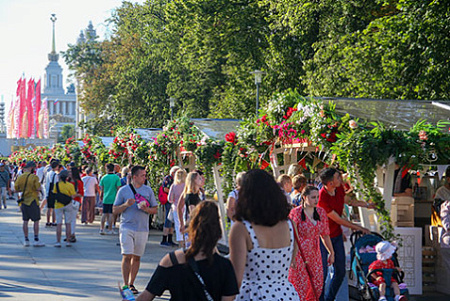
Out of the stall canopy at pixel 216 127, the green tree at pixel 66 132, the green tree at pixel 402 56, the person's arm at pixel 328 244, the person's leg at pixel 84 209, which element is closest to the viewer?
the person's arm at pixel 328 244

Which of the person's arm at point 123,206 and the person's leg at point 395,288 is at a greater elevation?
the person's arm at point 123,206

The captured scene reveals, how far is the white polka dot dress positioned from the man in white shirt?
16.2 meters

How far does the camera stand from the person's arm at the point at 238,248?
4.82 m

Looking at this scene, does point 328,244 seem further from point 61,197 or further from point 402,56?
point 402,56

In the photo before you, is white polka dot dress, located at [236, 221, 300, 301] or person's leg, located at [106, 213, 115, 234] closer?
white polka dot dress, located at [236, 221, 300, 301]

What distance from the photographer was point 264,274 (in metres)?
5.02

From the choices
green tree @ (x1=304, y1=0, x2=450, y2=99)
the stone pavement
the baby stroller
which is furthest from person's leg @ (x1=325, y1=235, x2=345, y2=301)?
green tree @ (x1=304, y1=0, x2=450, y2=99)

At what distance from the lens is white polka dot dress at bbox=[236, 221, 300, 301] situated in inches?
196

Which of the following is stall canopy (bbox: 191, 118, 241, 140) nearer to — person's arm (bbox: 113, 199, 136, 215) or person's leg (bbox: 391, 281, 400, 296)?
person's arm (bbox: 113, 199, 136, 215)

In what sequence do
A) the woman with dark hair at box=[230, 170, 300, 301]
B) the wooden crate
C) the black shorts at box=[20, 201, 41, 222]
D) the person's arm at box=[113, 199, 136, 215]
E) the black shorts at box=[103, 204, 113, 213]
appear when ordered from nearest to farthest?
1. the woman with dark hair at box=[230, 170, 300, 301]
2. the person's arm at box=[113, 199, 136, 215]
3. the wooden crate
4. the black shorts at box=[20, 201, 41, 222]
5. the black shorts at box=[103, 204, 113, 213]

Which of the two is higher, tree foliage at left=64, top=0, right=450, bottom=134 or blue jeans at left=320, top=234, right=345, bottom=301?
tree foliage at left=64, top=0, right=450, bottom=134


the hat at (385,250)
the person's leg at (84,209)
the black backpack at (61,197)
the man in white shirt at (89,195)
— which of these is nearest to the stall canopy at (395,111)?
the hat at (385,250)

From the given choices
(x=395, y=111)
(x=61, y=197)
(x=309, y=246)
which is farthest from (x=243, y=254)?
(x=61, y=197)

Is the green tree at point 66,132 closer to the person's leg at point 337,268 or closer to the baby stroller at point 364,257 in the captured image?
the baby stroller at point 364,257
